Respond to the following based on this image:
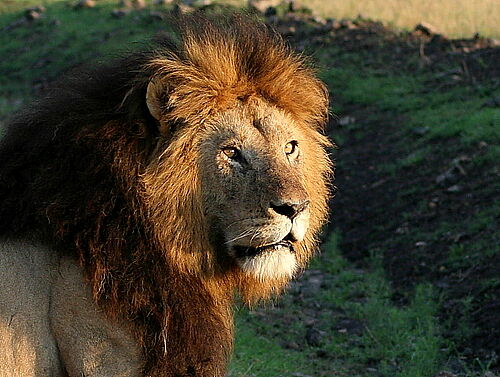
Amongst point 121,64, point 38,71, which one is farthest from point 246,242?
point 38,71

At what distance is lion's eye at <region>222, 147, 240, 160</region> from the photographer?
3793mm

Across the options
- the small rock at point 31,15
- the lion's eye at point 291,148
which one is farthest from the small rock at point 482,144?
the small rock at point 31,15

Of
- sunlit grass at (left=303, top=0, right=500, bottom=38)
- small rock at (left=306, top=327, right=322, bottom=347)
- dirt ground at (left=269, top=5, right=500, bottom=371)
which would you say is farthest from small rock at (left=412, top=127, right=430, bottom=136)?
small rock at (left=306, top=327, right=322, bottom=347)

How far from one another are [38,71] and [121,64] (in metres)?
14.7

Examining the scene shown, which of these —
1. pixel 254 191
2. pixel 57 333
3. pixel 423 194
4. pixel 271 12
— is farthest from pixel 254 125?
pixel 271 12

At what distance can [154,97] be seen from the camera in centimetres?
374

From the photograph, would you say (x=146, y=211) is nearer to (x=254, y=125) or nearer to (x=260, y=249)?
(x=260, y=249)

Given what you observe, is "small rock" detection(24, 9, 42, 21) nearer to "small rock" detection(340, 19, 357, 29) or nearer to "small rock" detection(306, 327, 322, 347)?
"small rock" detection(340, 19, 357, 29)

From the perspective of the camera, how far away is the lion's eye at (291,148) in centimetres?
393

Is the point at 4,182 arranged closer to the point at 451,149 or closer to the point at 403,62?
the point at 451,149

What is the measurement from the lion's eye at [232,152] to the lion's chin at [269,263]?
39cm

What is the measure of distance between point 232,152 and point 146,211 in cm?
41

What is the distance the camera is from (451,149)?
978 cm

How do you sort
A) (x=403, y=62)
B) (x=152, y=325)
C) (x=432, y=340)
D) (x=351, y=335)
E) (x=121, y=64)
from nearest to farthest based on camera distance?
1. (x=152, y=325)
2. (x=121, y=64)
3. (x=432, y=340)
4. (x=351, y=335)
5. (x=403, y=62)
